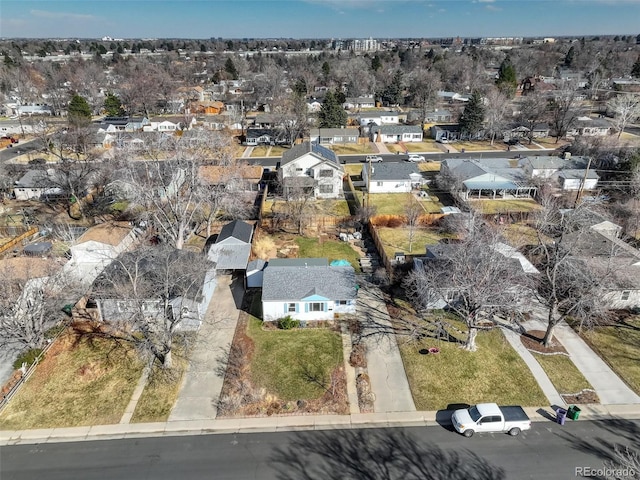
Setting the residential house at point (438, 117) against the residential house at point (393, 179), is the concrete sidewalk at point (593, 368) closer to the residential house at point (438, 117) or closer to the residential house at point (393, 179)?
the residential house at point (393, 179)

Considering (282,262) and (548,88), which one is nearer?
(282,262)

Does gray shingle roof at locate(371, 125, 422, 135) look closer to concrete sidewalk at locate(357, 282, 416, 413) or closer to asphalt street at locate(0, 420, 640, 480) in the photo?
concrete sidewalk at locate(357, 282, 416, 413)

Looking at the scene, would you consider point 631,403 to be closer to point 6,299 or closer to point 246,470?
point 246,470

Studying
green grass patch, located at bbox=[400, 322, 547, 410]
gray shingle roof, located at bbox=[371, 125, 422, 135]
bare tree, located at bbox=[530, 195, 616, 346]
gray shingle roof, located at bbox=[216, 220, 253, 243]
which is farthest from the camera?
gray shingle roof, located at bbox=[371, 125, 422, 135]

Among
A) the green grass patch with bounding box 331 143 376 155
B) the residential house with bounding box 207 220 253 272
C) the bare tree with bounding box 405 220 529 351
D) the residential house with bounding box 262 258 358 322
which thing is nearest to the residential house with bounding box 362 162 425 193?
the green grass patch with bounding box 331 143 376 155

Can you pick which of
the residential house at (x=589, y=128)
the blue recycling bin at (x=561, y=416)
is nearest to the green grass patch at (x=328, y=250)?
the blue recycling bin at (x=561, y=416)

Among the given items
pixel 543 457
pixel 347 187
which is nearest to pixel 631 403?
pixel 543 457
